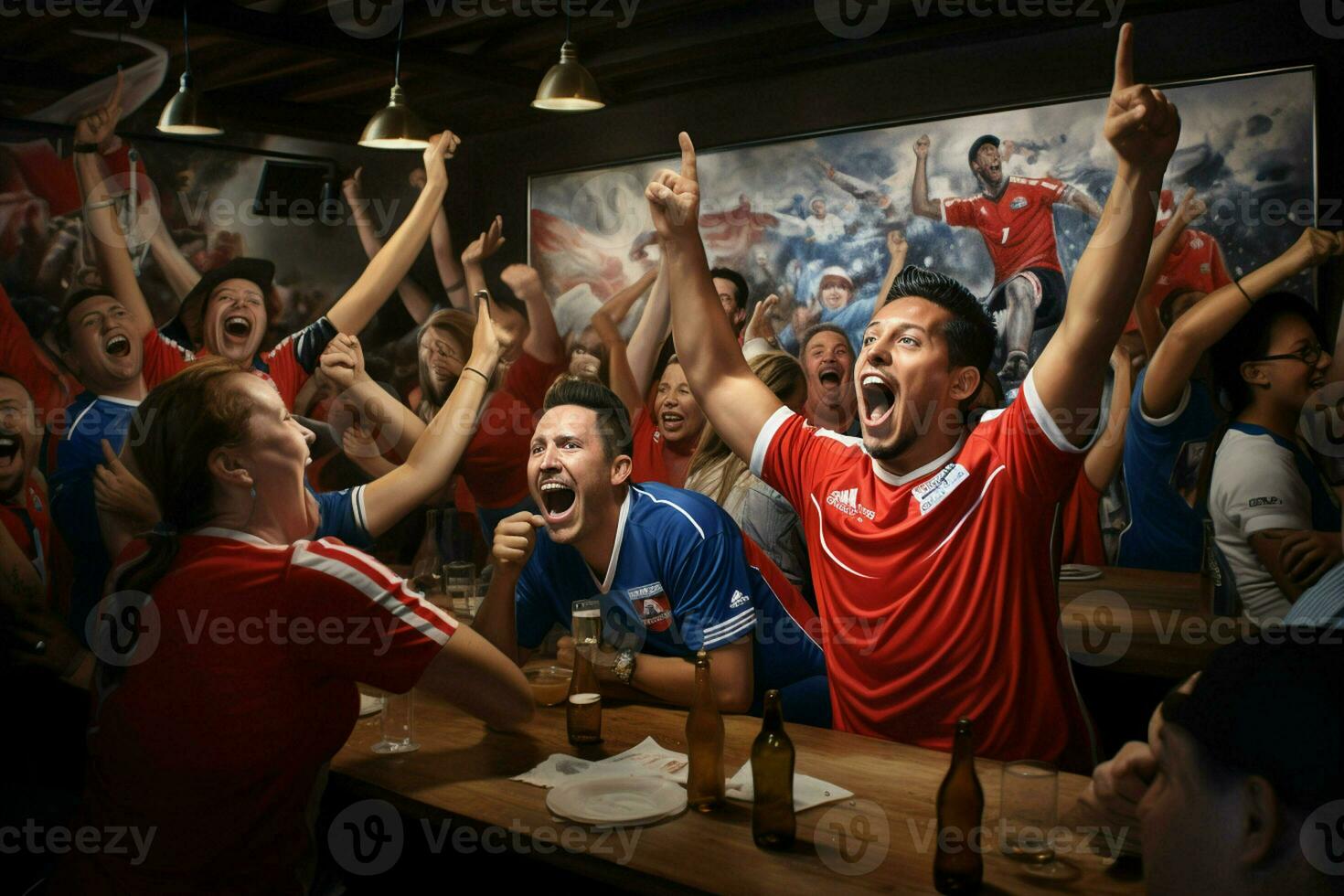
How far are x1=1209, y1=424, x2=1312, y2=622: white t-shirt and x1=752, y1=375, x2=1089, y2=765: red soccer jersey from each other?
1464 millimetres

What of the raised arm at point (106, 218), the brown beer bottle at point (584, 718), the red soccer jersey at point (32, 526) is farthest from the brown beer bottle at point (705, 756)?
the raised arm at point (106, 218)

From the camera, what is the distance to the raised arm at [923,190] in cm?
446

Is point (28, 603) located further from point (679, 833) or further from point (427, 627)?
point (679, 833)

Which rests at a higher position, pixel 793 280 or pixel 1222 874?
pixel 793 280

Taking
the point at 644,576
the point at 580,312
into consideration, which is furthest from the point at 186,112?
the point at 644,576

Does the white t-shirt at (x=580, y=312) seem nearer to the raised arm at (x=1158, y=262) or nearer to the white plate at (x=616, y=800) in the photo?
the raised arm at (x=1158, y=262)

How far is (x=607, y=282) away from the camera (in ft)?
18.7

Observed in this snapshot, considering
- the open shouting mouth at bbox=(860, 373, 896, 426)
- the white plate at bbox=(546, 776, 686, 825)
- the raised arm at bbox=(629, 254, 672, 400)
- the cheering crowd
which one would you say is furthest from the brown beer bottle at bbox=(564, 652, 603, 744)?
the raised arm at bbox=(629, 254, 672, 400)

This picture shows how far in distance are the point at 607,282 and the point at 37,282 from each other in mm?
2696

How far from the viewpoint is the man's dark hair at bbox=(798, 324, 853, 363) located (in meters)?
4.79

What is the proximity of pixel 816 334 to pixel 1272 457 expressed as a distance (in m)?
1.96

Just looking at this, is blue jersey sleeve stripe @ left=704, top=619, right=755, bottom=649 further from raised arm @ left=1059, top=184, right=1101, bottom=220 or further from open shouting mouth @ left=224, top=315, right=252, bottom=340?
open shouting mouth @ left=224, top=315, right=252, bottom=340

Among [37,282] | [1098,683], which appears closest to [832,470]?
[1098,683]

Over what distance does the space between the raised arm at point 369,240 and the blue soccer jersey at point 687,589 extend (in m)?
3.30
